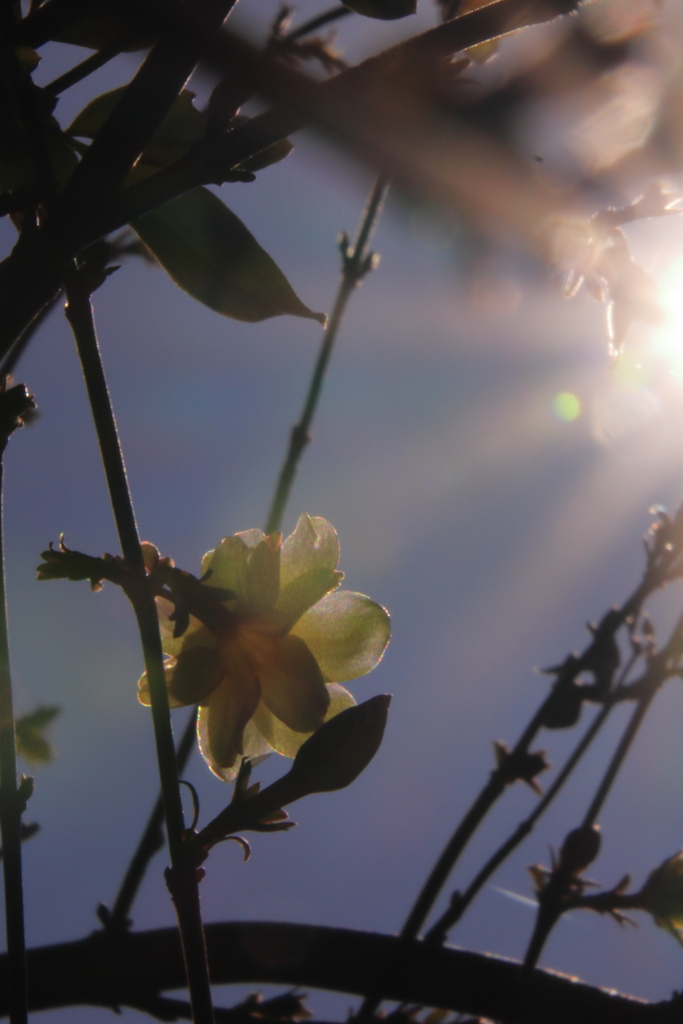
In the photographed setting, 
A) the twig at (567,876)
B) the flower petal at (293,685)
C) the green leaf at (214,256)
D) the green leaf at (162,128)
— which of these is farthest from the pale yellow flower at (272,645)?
the twig at (567,876)

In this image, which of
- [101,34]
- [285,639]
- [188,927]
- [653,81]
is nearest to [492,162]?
[653,81]

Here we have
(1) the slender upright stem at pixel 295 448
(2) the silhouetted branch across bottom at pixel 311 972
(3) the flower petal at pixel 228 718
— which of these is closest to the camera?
(3) the flower petal at pixel 228 718

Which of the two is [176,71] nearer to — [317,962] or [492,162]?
[492,162]

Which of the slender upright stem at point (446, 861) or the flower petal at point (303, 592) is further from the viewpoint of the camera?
the slender upright stem at point (446, 861)

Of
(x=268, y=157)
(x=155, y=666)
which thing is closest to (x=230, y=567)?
(x=155, y=666)

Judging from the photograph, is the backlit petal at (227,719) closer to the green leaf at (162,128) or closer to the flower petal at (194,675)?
the flower petal at (194,675)

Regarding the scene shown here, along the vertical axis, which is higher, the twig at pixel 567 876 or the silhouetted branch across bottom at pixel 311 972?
the twig at pixel 567 876
